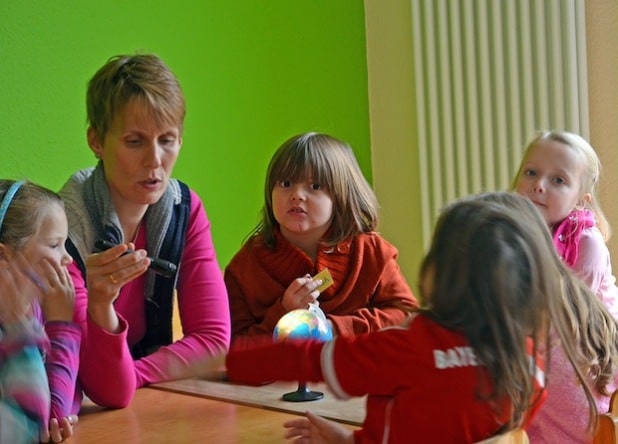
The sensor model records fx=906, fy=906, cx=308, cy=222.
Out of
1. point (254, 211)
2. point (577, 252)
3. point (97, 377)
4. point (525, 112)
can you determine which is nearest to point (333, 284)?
point (577, 252)

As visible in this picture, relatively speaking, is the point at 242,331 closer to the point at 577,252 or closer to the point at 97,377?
the point at 97,377

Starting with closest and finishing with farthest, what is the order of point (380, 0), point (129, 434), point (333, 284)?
point (129, 434), point (333, 284), point (380, 0)

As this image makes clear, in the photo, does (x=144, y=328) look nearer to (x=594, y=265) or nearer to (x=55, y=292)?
(x=55, y=292)

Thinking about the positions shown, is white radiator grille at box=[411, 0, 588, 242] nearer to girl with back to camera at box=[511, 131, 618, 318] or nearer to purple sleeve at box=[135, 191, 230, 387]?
girl with back to camera at box=[511, 131, 618, 318]

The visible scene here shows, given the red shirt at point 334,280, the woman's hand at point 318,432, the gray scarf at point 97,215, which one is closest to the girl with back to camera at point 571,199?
the red shirt at point 334,280

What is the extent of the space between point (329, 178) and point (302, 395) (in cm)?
77

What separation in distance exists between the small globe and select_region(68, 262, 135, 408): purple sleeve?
11.0 inches

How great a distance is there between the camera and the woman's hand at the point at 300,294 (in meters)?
2.02

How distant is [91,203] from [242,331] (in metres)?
0.51

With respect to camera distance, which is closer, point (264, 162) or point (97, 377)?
point (97, 377)

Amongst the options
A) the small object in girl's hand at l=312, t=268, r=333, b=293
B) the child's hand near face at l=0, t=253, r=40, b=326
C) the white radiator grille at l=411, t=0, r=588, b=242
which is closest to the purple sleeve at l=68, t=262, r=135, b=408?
the child's hand near face at l=0, t=253, r=40, b=326

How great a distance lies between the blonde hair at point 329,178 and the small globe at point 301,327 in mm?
625

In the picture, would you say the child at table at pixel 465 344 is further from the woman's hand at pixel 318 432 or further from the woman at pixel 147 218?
the woman at pixel 147 218

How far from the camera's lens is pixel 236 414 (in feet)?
4.92
